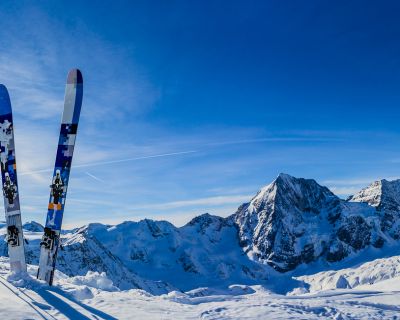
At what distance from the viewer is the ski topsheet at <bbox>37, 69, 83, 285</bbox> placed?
2409 centimetres

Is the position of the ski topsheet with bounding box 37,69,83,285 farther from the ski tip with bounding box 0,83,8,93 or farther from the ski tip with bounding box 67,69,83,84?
the ski tip with bounding box 0,83,8,93

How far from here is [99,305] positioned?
64.1ft

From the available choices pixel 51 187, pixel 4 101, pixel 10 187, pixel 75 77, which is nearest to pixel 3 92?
pixel 4 101

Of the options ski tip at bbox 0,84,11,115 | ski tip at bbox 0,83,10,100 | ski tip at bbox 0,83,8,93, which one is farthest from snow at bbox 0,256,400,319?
ski tip at bbox 0,83,8,93

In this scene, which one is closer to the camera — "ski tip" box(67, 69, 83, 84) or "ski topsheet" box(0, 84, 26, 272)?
"ski topsheet" box(0, 84, 26, 272)

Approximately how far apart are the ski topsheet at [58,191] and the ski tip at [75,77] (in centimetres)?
148

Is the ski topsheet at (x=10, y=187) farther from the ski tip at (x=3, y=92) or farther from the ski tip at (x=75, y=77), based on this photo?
the ski tip at (x=75, y=77)

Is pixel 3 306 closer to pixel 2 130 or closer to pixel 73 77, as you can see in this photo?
pixel 2 130

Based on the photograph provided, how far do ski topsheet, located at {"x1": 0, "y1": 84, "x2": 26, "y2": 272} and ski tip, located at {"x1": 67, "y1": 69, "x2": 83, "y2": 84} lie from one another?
386 centimetres

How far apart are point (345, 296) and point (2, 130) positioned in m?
22.3

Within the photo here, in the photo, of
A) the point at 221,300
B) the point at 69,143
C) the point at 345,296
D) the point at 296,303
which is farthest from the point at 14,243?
the point at 345,296

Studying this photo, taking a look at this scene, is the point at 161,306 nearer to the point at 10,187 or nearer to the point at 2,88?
the point at 10,187

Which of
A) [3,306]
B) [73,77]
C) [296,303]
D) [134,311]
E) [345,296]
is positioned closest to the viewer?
[3,306]

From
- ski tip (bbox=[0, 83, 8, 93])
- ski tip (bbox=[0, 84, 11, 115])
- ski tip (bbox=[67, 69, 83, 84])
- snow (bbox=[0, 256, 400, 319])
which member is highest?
ski tip (bbox=[67, 69, 83, 84])
